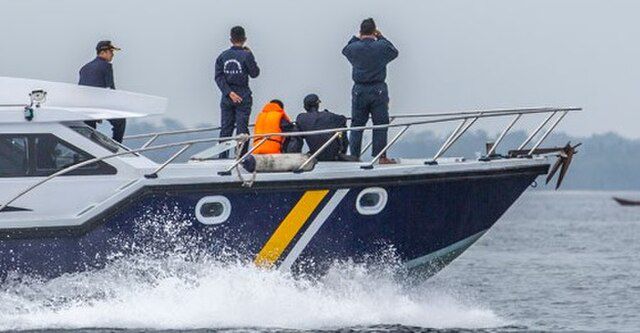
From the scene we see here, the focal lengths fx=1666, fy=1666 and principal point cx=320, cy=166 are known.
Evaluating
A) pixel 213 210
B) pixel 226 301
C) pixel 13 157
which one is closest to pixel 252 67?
pixel 213 210

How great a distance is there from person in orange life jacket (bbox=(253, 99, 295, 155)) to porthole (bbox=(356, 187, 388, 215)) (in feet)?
3.55

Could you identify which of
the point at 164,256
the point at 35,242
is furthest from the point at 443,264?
the point at 35,242

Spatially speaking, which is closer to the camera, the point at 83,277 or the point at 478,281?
the point at 83,277

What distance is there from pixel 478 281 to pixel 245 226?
11920 millimetres

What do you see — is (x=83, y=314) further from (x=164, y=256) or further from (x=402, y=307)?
(x=402, y=307)

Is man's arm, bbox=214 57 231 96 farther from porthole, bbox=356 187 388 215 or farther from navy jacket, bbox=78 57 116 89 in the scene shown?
porthole, bbox=356 187 388 215

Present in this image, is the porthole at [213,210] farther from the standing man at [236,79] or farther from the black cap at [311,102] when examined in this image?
the standing man at [236,79]

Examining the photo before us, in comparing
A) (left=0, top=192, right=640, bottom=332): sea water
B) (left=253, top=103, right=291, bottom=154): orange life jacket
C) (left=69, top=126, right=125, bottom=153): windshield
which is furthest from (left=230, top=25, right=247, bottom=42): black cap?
(left=0, top=192, right=640, bottom=332): sea water

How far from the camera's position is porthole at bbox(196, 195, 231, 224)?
54.4 ft

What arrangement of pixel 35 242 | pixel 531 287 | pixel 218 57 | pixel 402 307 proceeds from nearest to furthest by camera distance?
pixel 35 242 → pixel 402 307 → pixel 218 57 → pixel 531 287

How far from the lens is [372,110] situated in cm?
1816

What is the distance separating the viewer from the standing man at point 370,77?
1803 cm

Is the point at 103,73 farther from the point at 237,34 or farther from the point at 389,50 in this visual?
the point at 389,50

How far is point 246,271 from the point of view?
1677cm
